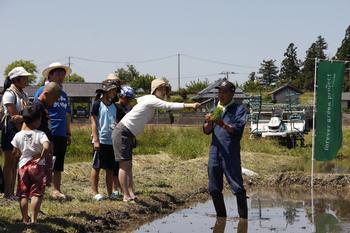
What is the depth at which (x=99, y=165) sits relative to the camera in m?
7.50

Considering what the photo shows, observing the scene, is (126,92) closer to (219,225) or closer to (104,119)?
(104,119)

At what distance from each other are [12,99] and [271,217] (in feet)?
11.2

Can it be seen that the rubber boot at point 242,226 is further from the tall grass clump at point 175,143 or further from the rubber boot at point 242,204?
the tall grass clump at point 175,143

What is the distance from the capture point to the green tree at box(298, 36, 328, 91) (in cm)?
7919

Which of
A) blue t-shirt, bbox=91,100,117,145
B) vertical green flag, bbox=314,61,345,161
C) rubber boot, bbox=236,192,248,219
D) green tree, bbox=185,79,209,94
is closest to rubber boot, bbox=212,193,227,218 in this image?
rubber boot, bbox=236,192,248,219

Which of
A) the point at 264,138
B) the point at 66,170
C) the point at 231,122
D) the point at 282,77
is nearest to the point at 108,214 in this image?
the point at 231,122

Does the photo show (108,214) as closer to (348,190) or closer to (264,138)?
(348,190)

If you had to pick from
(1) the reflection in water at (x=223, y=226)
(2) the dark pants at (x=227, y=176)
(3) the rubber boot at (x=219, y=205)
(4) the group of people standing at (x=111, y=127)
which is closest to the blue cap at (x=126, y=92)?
(4) the group of people standing at (x=111, y=127)

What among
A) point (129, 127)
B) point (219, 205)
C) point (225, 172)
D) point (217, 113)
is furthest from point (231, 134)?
point (129, 127)

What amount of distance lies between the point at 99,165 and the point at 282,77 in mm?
85712

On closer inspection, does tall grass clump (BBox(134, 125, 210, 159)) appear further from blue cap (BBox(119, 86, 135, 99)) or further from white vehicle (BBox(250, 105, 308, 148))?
blue cap (BBox(119, 86, 135, 99))

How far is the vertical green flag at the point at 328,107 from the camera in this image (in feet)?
35.7

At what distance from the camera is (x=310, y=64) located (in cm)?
8131

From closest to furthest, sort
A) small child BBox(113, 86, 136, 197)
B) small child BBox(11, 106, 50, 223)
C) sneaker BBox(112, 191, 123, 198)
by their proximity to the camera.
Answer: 1. small child BBox(11, 106, 50, 223)
2. sneaker BBox(112, 191, 123, 198)
3. small child BBox(113, 86, 136, 197)
